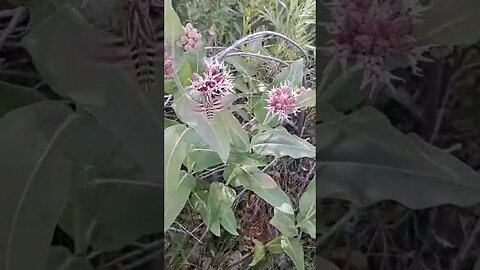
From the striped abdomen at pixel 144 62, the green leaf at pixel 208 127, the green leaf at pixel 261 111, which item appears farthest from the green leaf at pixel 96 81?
the green leaf at pixel 261 111

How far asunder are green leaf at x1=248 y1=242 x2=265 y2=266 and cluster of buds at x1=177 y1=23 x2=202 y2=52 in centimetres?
36

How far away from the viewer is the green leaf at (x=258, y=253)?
3.46 ft

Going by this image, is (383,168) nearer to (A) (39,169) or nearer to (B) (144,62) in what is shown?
(B) (144,62)

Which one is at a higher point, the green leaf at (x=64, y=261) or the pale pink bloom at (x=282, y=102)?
the pale pink bloom at (x=282, y=102)

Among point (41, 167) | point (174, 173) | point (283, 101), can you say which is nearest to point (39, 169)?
point (41, 167)

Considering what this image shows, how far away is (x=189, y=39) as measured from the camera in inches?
41.3

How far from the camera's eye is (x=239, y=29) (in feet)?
3.55

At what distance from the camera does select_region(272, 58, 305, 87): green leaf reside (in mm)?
1081

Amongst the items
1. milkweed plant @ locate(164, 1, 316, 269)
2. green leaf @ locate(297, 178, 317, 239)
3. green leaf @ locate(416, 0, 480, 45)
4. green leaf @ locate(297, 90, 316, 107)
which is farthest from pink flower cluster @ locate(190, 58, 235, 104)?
→ green leaf @ locate(416, 0, 480, 45)

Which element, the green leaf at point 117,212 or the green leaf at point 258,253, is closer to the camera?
the green leaf at point 117,212

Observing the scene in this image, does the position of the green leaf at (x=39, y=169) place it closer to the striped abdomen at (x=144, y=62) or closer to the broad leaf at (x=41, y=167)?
the broad leaf at (x=41, y=167)

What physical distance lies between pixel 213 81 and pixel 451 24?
400 millimetres

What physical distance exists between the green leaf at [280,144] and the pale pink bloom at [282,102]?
0.03 metres

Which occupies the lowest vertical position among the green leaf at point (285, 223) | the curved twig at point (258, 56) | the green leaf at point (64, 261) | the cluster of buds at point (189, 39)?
the green leaf at point (285, 223)
